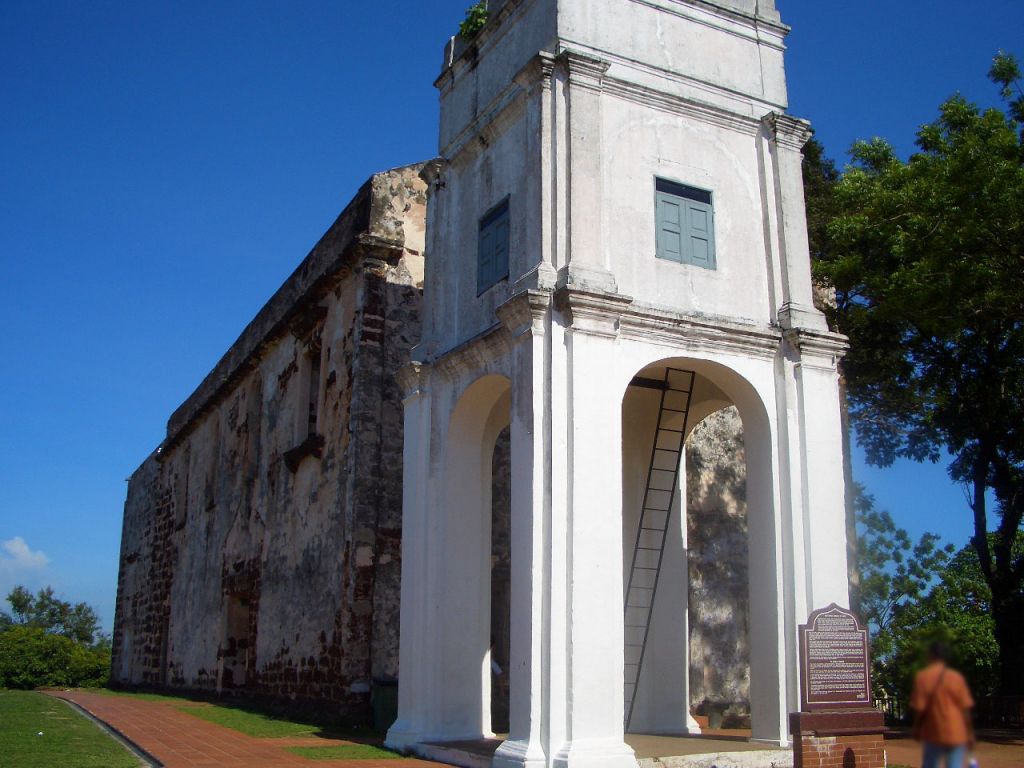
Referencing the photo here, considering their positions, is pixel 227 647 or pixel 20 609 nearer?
pixel 227 647

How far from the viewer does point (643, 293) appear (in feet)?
30.1

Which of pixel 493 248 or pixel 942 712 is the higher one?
pixel 493 248

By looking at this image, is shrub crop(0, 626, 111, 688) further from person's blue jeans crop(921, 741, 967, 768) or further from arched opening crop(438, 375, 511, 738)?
person's blue jeans crop(921, 741, 967, 768)

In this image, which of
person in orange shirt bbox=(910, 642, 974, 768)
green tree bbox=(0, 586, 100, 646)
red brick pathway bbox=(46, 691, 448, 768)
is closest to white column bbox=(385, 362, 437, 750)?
red brick pathway bbox=(46, 691, 448, 768)

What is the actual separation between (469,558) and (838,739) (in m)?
3.82

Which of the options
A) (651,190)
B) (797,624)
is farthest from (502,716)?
(651,190)

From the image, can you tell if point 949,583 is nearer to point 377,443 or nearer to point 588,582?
point 377,443

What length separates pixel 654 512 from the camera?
1087 centimetres

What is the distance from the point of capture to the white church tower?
8.24 m

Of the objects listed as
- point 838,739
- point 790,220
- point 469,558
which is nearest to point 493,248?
point 790,220

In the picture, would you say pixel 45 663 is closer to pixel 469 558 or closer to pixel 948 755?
pixel 469 558

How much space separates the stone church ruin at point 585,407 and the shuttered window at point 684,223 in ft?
0.09

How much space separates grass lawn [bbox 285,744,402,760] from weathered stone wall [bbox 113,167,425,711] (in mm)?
1876

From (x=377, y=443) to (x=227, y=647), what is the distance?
6.52 meters
